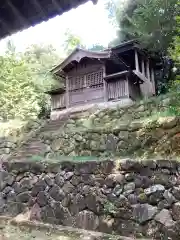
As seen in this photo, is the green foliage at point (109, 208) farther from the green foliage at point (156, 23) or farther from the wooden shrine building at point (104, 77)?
the green foliage at point (156, 23)

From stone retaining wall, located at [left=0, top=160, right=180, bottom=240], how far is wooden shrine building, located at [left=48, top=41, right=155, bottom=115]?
7399 mm

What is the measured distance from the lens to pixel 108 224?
7676 millimetres

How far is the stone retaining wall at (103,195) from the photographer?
7023 mm

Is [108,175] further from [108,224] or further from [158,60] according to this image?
[158,60]

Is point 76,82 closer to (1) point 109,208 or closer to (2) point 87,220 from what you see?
(2) point 87,220

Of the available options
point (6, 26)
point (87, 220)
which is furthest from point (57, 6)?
point (87, 220)

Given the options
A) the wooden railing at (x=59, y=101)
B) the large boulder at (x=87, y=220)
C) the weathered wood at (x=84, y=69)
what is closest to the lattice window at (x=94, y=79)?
the weathered wood at (x=84, y=69)

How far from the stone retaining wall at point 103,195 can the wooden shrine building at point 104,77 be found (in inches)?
291

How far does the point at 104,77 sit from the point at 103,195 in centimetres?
929

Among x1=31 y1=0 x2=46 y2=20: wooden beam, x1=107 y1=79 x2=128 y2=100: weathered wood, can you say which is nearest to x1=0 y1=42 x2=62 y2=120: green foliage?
x1=107 y1=79 x2=128 y2=100: weathered wood

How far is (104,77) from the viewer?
1596 centimetres

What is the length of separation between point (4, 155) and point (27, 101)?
6828 mm

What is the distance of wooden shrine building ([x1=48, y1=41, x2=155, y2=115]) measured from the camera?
51.6ft

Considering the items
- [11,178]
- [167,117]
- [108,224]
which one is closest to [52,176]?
[11,178]
